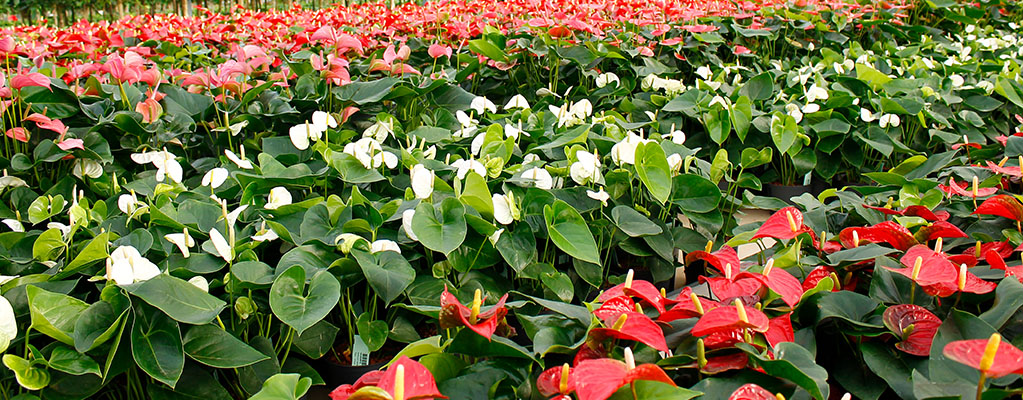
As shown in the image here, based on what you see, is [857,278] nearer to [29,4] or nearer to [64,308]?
[64,308]


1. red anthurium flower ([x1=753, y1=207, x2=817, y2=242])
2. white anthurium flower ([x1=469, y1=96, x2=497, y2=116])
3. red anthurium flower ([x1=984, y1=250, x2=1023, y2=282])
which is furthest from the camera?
Answer: white anthurium flower ([x1=469, y1=96, x2=497, y2=116])

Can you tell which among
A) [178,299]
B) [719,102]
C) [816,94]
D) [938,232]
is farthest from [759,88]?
[178,299]

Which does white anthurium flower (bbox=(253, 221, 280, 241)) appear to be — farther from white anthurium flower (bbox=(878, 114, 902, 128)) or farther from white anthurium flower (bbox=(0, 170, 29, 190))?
white anthurium flower (bbox=(878, 114, 902, 128))

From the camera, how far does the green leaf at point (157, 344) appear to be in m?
0.95

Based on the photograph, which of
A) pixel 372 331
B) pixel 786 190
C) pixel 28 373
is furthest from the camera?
pixel 786 190

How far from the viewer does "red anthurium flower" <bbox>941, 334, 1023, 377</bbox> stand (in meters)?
0.58

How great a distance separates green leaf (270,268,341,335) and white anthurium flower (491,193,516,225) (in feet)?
1.16

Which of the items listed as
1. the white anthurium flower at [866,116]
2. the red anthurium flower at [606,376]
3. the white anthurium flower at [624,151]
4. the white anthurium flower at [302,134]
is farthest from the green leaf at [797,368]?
the white anthurium flower at [866,116]

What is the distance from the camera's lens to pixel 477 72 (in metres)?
2.77

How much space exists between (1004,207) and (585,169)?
0.74 metres

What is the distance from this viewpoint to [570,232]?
51.6 inches

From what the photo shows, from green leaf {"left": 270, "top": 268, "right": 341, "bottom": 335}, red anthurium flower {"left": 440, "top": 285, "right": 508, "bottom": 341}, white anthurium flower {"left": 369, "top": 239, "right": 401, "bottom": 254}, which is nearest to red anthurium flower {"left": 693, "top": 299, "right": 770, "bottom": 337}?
red anthurium flower {"left": 440, "top": 285, "right": 508, "bottom": 341}

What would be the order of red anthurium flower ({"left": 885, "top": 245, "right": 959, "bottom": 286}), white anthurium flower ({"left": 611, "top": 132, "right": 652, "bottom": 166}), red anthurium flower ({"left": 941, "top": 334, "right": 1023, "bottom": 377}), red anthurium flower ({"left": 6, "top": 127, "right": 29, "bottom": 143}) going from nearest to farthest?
1. red anthurium flower ({"left": 941, "top": 334, "right": 1023, "bottom": 377})
2. red anthurium flower ({"left": 885, "top": 245, "right": 959, "bottom": 286})
3. white anthurium flower ({"left": 611, "top": 132, "right": 652, "bottom": 166})
4. red anthurium flower ({"left": 6, "top": 127, "right": 29, "bottom": 143})

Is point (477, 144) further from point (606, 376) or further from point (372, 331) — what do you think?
point (606, 376)
